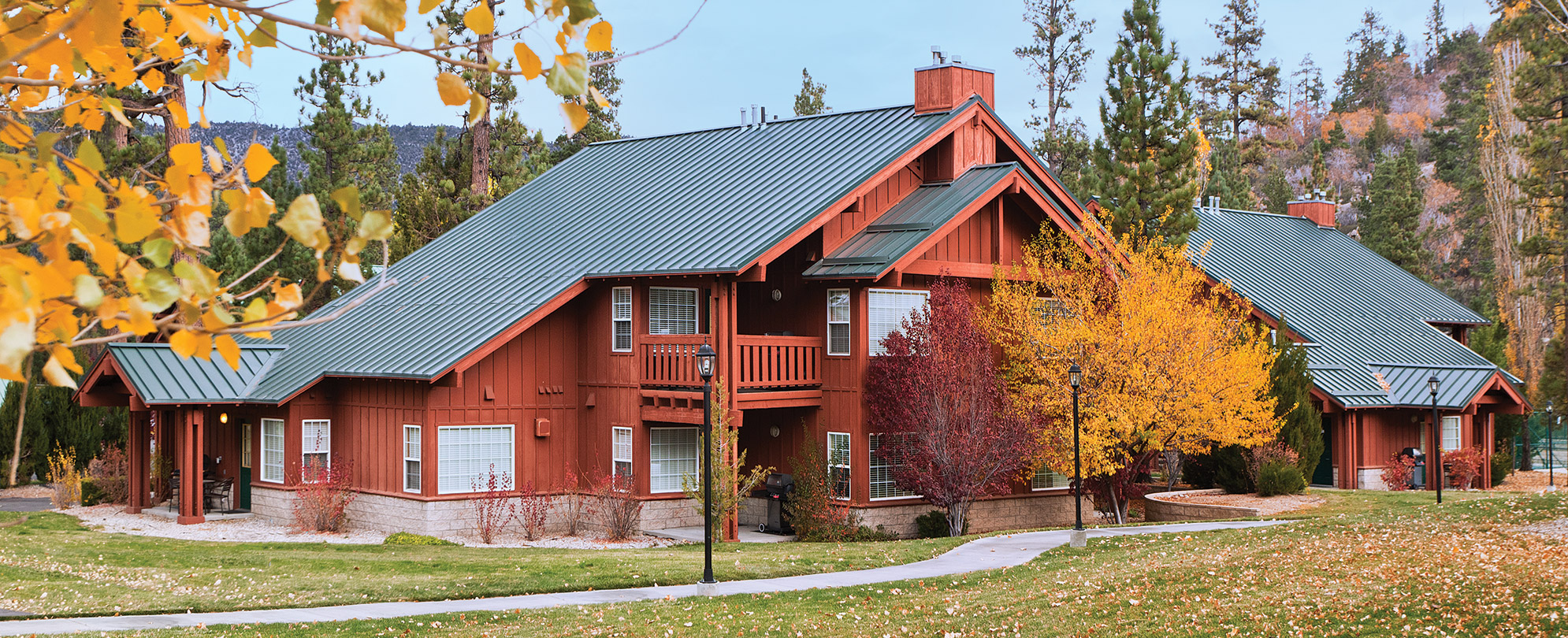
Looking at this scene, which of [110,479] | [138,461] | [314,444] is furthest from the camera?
[110,479]

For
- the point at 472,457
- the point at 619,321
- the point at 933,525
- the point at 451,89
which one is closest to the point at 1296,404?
the point at 933,525

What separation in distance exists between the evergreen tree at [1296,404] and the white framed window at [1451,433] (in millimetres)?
7434

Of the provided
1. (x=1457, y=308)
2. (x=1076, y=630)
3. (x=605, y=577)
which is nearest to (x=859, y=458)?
(x=605, y=577)

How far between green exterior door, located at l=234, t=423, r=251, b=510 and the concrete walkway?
522 inches

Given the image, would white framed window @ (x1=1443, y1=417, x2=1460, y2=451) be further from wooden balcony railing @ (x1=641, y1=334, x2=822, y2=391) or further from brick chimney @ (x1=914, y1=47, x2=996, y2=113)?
wooden balcony railing @ (x1=641, y1=334, x2=822, y2=391)

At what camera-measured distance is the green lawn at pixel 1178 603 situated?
1219 cm

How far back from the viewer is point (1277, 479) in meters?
27.6

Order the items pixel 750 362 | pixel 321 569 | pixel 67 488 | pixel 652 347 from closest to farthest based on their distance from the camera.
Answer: pixel 321 569 < pixel 750 362 < pixel 652 347 < pixel 67 488

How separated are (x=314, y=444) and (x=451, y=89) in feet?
76.2

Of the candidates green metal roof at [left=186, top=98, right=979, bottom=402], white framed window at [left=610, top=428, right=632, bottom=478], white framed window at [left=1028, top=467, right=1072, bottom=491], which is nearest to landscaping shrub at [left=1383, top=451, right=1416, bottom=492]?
white framed window at [left=1028, top=467, right=1072, bottom=491]

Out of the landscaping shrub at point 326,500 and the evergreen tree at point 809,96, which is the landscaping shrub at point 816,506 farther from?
the evergreen tree at point 809,96

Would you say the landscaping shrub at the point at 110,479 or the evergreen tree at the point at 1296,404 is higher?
the evergreen tree at the point at 1296,404

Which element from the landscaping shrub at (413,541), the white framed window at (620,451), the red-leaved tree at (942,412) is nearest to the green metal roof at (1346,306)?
the red-leaved tree at (942,412)

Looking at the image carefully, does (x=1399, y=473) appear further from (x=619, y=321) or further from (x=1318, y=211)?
(x=619, y=321)
